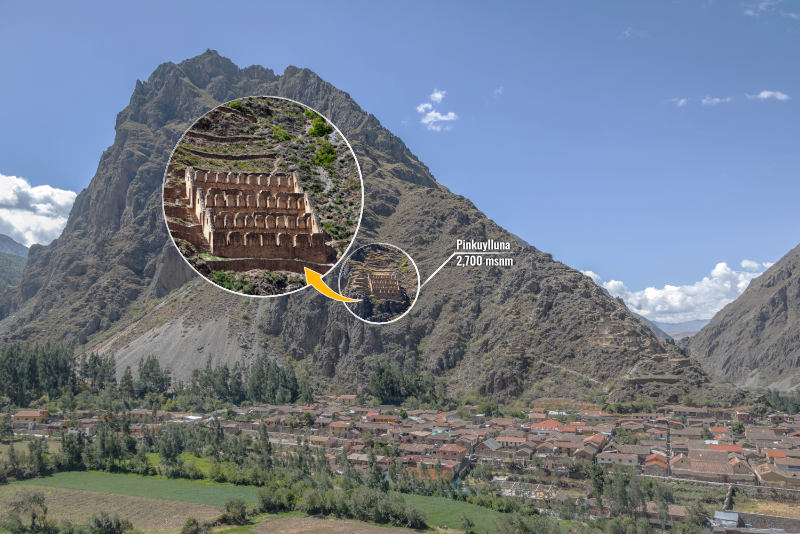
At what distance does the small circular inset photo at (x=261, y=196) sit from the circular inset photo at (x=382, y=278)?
10.8 m

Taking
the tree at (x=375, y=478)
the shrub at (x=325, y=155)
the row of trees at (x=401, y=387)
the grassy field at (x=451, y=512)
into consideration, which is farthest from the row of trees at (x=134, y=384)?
the shrub at (x=325, y=155)

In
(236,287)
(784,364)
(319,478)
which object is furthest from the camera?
(784,364)

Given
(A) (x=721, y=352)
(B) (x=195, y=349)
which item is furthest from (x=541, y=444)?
(A) (x=721, y=352)

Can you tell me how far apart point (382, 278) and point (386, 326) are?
56719 millimetres

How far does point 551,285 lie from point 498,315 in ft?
22.6

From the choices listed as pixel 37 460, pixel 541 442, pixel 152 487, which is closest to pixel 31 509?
pixel 152 487

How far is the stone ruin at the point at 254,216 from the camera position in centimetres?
1030

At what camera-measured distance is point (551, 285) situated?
2972 inches

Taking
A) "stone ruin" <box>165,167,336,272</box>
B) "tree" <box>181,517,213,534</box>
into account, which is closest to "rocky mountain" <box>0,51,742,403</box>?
"tree" <box>181,517,213,534</box>

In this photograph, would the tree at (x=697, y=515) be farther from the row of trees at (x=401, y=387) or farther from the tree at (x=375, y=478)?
the row of trees at (x=401, y=387)

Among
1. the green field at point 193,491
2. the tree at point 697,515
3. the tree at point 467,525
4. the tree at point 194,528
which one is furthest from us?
the green field at point 193,491

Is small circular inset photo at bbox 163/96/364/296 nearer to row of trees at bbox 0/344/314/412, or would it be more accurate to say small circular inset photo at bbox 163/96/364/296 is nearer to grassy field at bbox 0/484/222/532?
grassy field at bbox 0/484/222/532

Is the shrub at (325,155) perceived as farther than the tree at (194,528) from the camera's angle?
No

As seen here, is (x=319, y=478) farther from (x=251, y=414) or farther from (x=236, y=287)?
(x=236, y=287)
